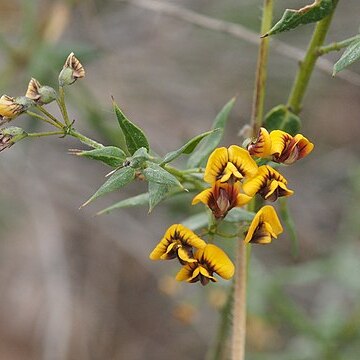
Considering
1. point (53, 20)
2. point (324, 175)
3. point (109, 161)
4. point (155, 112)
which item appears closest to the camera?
point (109, 161)

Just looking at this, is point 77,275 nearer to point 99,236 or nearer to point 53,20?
point 99,236

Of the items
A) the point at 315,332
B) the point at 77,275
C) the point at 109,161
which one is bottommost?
the point at 109,161

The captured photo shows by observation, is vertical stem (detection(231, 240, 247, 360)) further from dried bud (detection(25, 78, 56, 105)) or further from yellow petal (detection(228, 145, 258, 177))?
dried bud (detection(25, 78, 56, 105))

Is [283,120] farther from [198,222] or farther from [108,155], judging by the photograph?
[108,155]

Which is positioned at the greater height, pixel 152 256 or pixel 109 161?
pixel 109 161

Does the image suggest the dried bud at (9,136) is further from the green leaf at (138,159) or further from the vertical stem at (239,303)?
the vertical stem at (239,303)

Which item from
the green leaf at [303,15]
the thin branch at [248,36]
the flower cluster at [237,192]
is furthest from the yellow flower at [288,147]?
the thin branch at [248,36]

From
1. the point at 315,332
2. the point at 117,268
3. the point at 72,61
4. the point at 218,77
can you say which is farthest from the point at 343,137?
the point at 72,61

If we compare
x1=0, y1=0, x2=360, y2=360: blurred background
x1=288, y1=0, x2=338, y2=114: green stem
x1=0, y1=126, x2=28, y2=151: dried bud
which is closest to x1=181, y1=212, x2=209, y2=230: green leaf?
x1=288, y1=0, x2=338, y2=114: green stem
